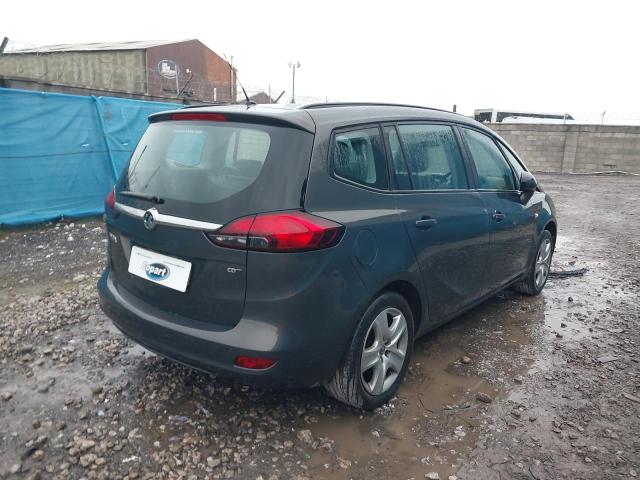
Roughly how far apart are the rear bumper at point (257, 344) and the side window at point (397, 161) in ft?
3.05

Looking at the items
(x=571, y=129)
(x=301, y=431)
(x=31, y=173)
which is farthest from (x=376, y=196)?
(x=571, y=129)

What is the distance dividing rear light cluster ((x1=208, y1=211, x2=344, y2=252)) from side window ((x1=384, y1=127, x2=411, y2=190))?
0.78 metres

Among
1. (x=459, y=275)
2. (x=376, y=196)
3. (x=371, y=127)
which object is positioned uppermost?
(x=371, y=127)

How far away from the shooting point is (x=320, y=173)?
2406 millimetres

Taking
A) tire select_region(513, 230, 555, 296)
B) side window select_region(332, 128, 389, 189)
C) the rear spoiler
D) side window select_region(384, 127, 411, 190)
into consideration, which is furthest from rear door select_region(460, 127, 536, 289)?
the rear spoiler

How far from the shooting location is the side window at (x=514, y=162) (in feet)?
13.8

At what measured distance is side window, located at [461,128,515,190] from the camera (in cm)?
369

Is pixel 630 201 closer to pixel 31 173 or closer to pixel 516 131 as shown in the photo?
pixel 516 131

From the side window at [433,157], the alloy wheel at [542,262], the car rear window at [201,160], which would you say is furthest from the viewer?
the alloy wheel at [542,262]

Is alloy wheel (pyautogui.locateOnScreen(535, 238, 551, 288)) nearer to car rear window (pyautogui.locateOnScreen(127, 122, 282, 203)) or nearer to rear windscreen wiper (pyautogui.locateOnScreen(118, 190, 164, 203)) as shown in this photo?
car rear window (pyautogui.locateOnScreen(127, 122, 282, 203))

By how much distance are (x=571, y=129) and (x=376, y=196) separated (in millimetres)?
19903

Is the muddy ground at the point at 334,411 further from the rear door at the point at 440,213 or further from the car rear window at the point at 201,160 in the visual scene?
the car rear window at the point at 201,160

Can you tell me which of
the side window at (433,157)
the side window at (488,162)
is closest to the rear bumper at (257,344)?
the side window at (433,157)

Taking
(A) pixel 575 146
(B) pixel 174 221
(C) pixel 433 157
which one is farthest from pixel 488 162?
(A) pixel 575 146
